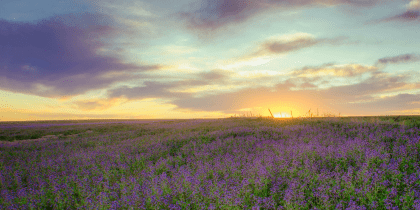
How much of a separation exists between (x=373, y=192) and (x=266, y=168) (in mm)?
2060

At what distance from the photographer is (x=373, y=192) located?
167 inches

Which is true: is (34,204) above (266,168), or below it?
below

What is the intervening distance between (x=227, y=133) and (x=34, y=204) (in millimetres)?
8593

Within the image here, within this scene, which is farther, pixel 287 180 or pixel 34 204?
pixel 34 204

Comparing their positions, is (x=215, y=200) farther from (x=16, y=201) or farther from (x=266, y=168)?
(x=16, y=201)

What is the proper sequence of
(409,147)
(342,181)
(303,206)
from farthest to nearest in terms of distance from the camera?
1. (409,147)
2. (342,181)
3. (303,206)

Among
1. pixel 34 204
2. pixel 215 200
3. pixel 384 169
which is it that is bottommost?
pixel 34 204

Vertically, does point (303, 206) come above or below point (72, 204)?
above

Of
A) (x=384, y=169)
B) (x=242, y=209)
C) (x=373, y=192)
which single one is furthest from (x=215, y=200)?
(x=384, y=169)

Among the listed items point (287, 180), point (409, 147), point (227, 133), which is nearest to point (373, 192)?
point (287, 180)

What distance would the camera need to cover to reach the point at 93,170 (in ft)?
23.2

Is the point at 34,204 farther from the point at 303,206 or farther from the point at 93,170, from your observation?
the point at 303,206

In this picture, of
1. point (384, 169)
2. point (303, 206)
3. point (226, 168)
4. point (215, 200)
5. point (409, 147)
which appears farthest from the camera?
point (409, 147)

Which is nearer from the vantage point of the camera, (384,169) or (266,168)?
(384,169)
